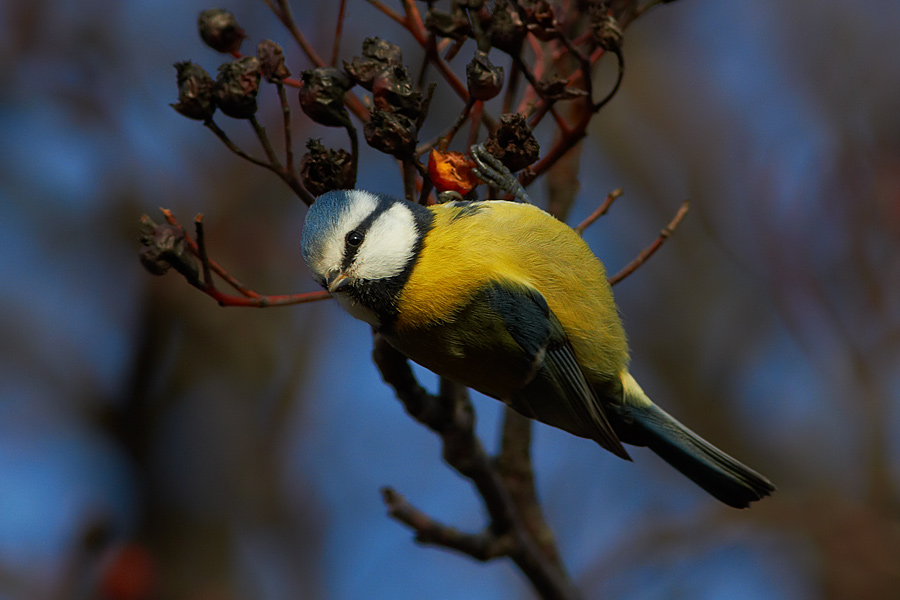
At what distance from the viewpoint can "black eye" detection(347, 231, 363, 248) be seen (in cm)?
252

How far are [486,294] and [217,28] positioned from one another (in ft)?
3.61

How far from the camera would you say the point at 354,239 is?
8.30 ft

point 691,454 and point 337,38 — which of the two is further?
point 691,454

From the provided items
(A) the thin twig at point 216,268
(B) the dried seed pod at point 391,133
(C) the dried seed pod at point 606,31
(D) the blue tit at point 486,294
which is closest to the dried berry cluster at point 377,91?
(B) the dried seed pod at point 391,133

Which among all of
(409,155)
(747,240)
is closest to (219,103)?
(409,155)

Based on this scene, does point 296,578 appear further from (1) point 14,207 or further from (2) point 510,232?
(2) point 510,232

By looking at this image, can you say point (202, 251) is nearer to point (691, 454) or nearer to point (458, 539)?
point (458, 539)

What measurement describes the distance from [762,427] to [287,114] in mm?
5156

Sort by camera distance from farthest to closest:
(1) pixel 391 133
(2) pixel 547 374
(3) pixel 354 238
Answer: (2) pixel 547 374 → (3) pixel 354 238 → (1) pixel 391 133

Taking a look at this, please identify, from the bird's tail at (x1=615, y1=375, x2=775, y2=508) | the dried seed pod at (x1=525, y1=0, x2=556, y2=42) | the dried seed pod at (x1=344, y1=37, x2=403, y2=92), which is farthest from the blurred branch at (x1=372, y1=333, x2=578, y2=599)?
the dried seed pod at (x1=525, y1=0, x2=556, y2=42)

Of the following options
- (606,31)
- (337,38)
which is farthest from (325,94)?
(606,31)

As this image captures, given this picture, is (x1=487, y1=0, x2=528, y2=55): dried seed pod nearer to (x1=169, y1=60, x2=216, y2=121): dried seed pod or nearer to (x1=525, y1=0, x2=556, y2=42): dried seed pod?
(x1=525, y1=0, x2=556, y2=42): dried seed pod

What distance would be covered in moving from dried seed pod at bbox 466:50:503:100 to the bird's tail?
1.38 m

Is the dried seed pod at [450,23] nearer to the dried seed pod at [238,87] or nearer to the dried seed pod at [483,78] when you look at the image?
the dried seed pod at [483,78]
